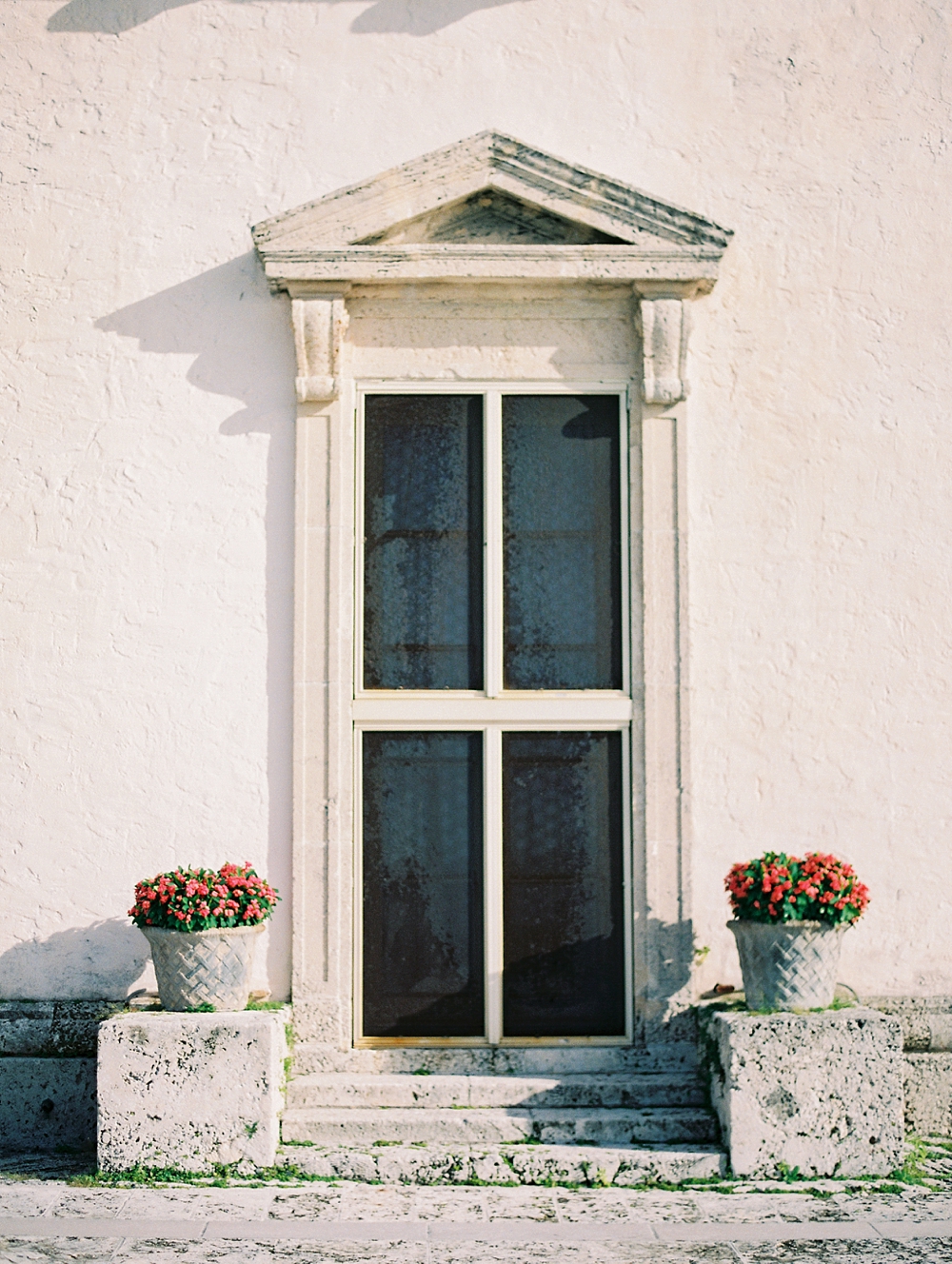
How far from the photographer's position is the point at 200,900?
5.61 meters

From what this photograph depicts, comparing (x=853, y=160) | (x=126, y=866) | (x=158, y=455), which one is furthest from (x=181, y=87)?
(x=126, y=866)

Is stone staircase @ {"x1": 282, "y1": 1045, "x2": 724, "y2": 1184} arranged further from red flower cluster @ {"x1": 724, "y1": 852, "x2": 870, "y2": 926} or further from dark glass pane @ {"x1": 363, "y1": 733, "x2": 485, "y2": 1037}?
red flower cluster @ {"x1": 724, "y1": 852, "x2": 870, "y2": 926}

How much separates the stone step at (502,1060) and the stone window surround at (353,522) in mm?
96

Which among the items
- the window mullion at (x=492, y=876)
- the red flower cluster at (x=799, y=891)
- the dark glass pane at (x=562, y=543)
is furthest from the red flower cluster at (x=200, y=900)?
the red flower cluster at (x=799, y=891)

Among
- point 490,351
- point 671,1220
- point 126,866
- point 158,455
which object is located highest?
point 490,351

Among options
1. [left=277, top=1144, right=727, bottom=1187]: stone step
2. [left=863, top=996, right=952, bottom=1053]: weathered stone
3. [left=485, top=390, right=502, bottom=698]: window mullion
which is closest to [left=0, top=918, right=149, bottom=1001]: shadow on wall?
[left=277, top=1144, right=727, bottom=1187]: stone step

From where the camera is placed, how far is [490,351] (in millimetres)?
6379

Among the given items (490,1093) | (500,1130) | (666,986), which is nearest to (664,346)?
(666,986)

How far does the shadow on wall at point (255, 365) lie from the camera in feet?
20.3

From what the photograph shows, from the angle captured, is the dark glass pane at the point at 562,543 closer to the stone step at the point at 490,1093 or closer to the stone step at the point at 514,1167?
the stone step at the point at 490,1093

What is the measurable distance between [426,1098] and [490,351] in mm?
3318

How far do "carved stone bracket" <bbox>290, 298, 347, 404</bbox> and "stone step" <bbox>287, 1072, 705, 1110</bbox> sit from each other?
9.84 feet

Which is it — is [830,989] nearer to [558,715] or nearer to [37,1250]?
[558,715]

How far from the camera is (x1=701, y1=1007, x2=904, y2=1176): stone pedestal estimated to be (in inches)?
216
